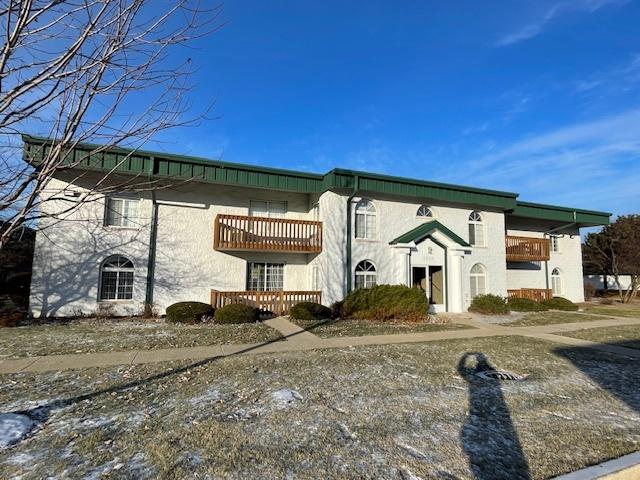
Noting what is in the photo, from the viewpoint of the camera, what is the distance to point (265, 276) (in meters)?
17.1

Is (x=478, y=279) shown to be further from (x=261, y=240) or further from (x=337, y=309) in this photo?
(x=261, y=240)

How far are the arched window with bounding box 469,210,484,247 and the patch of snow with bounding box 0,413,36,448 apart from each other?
1957cm

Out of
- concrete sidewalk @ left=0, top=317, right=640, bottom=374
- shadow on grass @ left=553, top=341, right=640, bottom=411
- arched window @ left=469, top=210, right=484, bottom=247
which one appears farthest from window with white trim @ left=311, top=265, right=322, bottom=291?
shadow on grass @ left=553, top=341, right=640, bottom=411

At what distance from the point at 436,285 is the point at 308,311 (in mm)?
8042

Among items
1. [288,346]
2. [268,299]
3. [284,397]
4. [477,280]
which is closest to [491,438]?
[284,397]

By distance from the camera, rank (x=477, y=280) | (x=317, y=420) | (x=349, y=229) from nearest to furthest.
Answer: (x=317, y=420) → (x=349, y=229) → (x=477, y=280)

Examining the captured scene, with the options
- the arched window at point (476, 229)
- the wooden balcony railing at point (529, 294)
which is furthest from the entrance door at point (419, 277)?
the wooden balcony railing at point (529, 294)

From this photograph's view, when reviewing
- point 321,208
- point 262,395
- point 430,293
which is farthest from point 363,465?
point 430,293

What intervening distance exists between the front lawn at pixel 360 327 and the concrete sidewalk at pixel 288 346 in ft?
1.50

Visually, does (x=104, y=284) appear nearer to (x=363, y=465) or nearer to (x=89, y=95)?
(x=89, y=95)

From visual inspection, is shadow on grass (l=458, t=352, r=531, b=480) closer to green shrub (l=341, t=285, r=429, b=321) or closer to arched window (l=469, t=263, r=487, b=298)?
green shrub (l=341, t=285, r=429, b=321)

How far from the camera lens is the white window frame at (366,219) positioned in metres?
17.2

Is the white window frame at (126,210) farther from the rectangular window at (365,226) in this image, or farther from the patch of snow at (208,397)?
the patch of snow at (208,397)

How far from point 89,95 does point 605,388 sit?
28.6 ft
